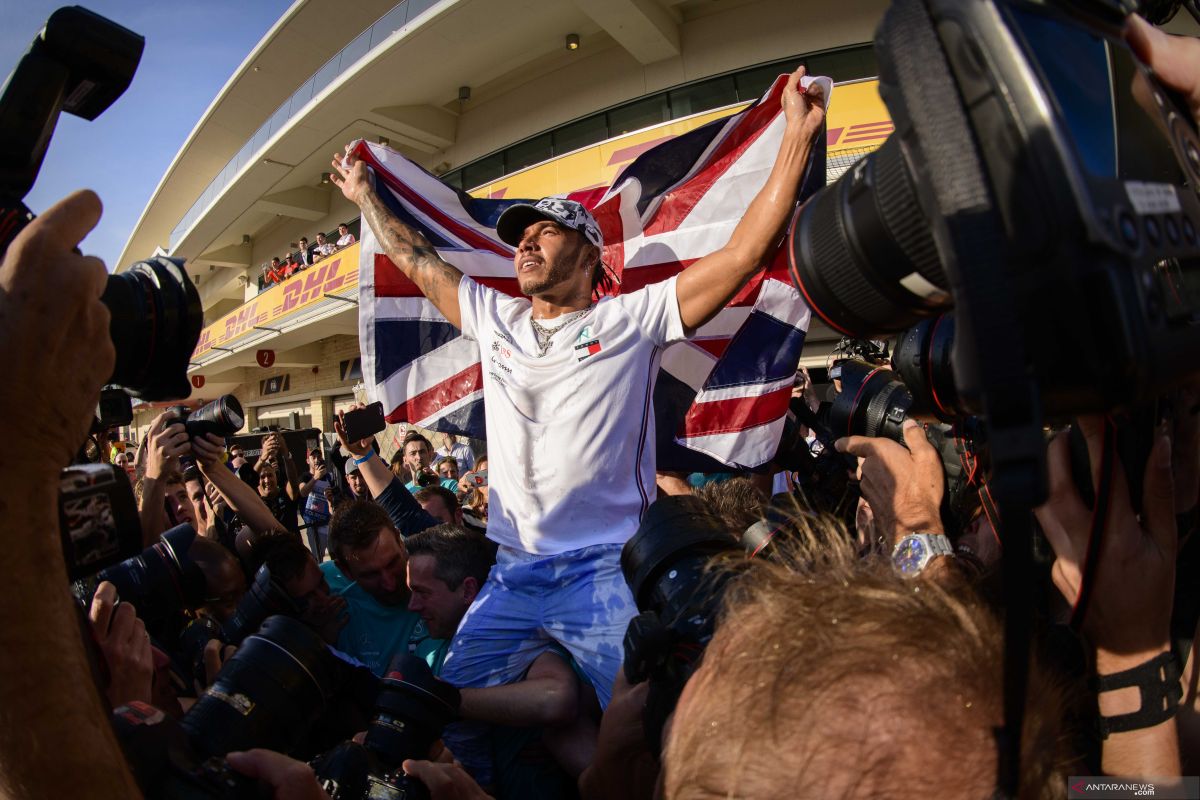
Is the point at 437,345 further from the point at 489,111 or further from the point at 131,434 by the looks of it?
the point at 131,434

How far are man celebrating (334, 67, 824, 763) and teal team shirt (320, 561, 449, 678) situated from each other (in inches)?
20.8

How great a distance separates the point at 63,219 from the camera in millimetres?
678

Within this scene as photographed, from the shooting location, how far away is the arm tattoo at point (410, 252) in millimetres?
2295

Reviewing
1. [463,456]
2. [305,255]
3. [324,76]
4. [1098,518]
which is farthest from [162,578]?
[305,255]

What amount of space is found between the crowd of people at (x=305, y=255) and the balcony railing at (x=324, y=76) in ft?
6.64

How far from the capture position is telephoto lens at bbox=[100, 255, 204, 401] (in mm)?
891

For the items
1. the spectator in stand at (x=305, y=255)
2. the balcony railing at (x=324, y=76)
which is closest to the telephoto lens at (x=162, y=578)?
the balcony railing at (x=324, y=76)

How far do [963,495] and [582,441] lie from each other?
3.32ft

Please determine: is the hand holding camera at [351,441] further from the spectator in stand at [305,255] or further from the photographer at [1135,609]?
the spectator in stand at [305,255]

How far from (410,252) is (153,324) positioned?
5.13ft

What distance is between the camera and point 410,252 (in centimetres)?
241

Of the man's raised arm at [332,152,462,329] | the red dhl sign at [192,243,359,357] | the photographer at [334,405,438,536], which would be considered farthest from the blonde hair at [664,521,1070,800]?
the red dhl sign at [192,243,359,357]

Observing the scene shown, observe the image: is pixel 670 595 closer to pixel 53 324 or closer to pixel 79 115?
pixel 53 324

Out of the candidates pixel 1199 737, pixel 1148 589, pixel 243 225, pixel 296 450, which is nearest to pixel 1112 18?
pixel 1148 589
